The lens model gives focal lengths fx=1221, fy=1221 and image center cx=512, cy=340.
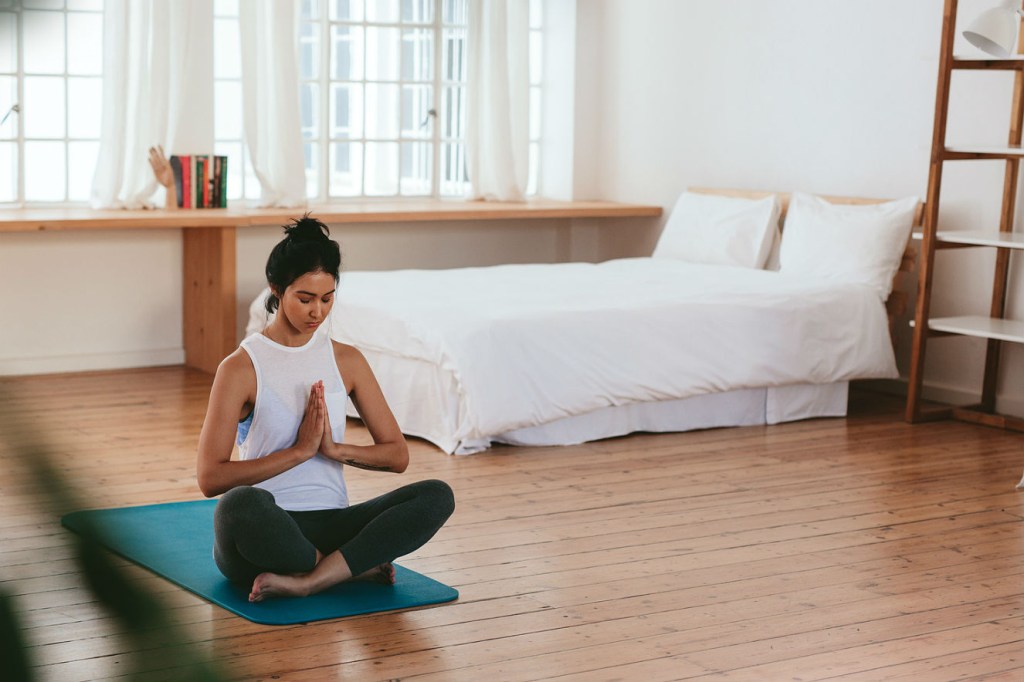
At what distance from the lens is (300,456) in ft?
8.25

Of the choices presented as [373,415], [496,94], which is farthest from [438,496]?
[496,94]

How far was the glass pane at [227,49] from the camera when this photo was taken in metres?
5.69

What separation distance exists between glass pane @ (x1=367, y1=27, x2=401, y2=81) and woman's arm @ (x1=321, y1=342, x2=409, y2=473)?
386 centimetres

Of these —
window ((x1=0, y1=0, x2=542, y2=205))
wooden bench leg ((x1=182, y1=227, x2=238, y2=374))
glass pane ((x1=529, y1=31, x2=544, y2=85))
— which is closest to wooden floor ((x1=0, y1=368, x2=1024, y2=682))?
wooden bench leg ((x1=182, y1=227, x2=238, y2=374))

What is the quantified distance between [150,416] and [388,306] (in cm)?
99

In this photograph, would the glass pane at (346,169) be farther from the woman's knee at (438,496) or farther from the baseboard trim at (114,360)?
the woman's knee at (438,496)

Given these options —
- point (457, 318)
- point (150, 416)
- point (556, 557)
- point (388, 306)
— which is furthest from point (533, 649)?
point (150, 416)

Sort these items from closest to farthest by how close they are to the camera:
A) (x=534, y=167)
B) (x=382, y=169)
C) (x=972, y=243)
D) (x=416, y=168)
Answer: (x=972, y=243) → (x=382, y=169) → (x=416, y=168) → (x=534, y=167)

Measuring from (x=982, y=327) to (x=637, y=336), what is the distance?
4.17ft

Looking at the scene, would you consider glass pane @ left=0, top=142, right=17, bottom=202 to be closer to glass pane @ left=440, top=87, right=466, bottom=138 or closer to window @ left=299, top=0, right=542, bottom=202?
window @ left=299, top=0, right=542, bottom=202

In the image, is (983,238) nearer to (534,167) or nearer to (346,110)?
(534,167)

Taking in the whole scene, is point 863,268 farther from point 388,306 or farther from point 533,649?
point 533,649

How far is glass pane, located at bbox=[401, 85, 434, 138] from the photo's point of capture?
643 centimetres

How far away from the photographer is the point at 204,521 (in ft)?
10.3
